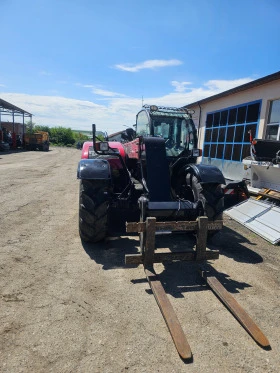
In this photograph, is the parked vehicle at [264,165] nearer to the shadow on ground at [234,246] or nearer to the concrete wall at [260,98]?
the shadow on ground at [234,246]

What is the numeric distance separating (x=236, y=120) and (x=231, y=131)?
57cm

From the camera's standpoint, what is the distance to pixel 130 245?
4.61 meters

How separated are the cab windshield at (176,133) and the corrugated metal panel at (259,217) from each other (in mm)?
2188

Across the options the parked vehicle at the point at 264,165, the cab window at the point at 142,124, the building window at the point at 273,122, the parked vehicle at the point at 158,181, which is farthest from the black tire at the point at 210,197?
the building window at the point at 273,122

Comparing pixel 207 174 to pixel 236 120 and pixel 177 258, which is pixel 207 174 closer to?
pixel 177 258

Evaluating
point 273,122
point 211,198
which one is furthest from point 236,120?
point 211,198

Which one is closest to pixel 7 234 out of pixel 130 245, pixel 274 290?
pixel 130 245

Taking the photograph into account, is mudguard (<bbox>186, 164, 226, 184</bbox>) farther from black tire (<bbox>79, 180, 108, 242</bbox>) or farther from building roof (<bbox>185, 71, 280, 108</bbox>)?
building roof (<bbox>185, 71, 280, 108</bbox>)

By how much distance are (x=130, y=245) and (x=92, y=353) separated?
237 centimetres

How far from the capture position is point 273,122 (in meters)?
9.45

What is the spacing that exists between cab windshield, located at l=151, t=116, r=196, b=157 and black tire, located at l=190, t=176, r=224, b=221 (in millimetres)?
1014

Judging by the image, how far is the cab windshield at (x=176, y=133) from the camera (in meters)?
5.34

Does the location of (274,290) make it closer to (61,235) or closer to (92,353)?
(92,353)

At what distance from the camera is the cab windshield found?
5344 mm
